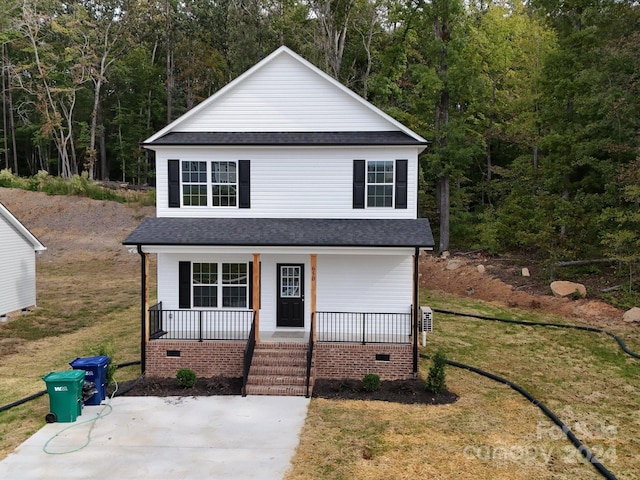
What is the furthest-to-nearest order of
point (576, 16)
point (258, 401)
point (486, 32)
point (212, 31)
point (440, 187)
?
1. point (212, 31)
2. point (486, 32)
3. point (440, 187)
4. point (576, 16)
5. point (258, 401)

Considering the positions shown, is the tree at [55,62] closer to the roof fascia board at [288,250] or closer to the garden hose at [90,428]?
the roof fascia board at [288,250]

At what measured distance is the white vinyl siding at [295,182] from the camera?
15.0m

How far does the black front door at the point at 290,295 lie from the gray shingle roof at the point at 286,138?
3633 mm

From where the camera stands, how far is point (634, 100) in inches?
856

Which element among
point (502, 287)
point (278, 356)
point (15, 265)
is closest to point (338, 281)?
point (278, 356)

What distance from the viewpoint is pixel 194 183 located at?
50.2 ft

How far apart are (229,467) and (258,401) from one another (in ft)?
10.1

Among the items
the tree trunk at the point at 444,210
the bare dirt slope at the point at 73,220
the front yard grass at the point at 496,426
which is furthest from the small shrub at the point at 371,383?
the bare dirt slope at the point at 73,220

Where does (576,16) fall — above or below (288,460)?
above

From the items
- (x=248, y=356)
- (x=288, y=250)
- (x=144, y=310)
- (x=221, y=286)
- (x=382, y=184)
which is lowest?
(x=248, y=356)

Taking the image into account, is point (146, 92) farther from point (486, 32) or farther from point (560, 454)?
point (560, 454)

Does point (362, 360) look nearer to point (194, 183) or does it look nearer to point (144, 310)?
point (144, 310)

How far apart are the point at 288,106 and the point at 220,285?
5.77m

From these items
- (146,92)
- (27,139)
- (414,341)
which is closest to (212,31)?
(146,92)
